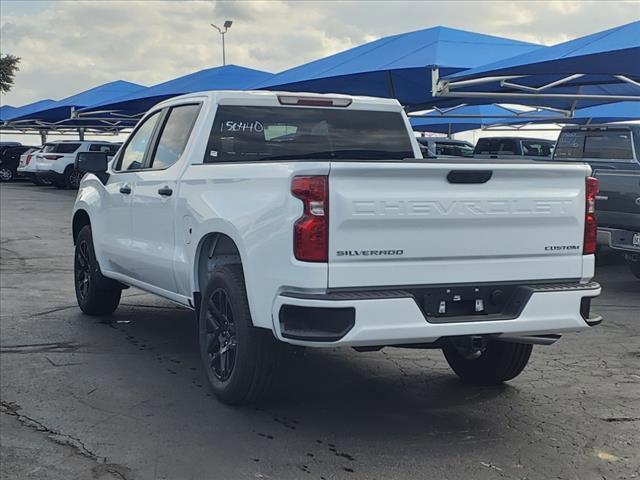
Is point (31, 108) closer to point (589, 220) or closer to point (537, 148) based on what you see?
point (537, 148)

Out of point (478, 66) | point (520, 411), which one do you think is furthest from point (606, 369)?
point (478, 66)

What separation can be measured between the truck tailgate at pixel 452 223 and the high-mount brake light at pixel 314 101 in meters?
2.04

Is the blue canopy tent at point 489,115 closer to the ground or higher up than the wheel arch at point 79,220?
higher up

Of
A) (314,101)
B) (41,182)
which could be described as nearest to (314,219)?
(314,101)

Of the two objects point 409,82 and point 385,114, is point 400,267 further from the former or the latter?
point 409,82

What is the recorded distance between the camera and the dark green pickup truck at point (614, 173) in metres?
9.52

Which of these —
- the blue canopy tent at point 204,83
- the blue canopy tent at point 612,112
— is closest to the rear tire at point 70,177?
the blue canopy tent at point 204,83

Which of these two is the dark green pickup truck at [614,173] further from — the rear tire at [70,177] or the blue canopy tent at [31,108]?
the blue canopy tent at [31,108]

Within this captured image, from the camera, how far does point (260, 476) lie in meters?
4.05

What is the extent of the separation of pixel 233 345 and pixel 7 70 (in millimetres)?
43384

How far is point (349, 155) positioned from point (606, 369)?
2.55 metres

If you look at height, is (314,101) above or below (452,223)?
above

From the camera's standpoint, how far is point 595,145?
36.9 feet

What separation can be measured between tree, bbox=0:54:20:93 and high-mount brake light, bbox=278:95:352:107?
4178cm
